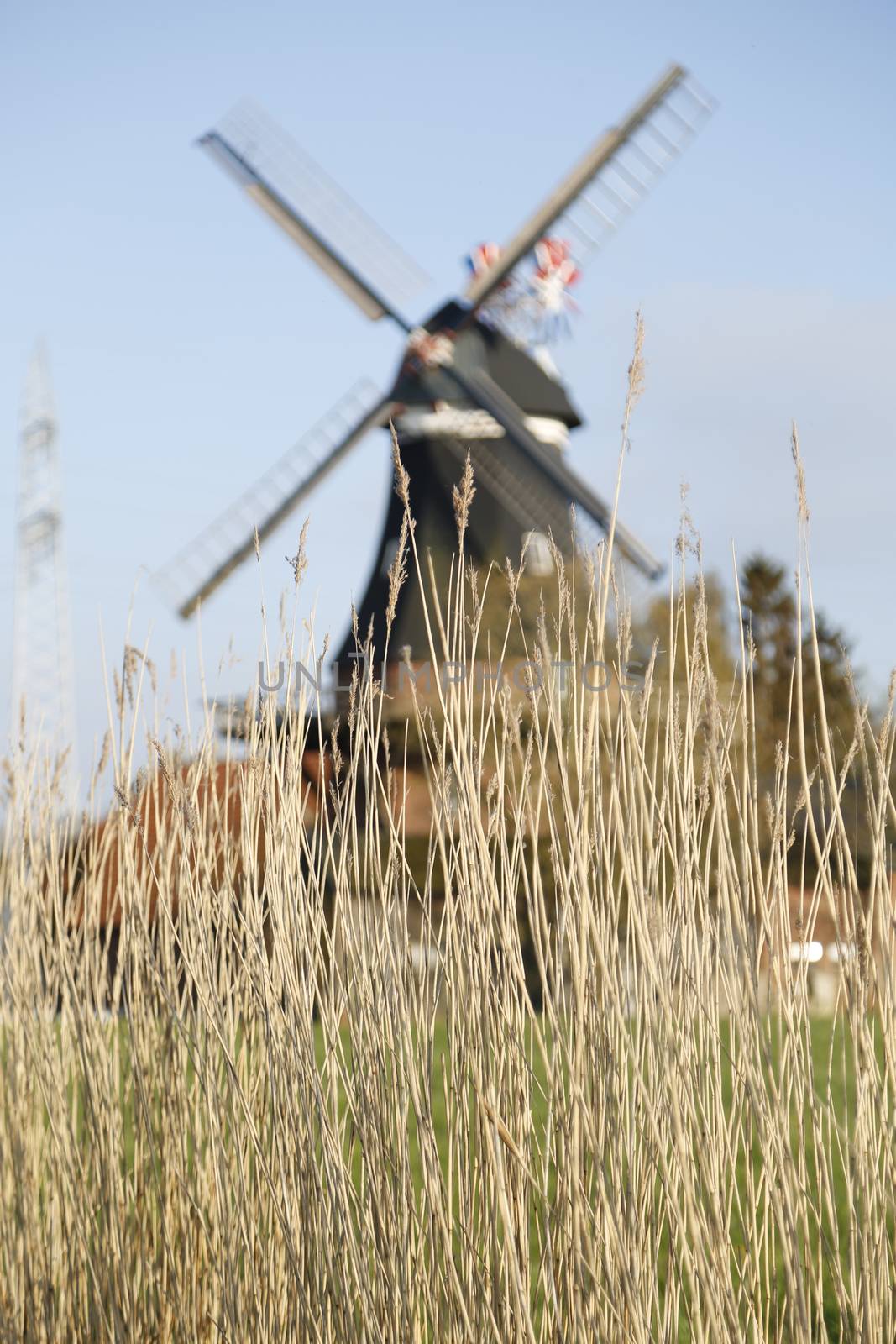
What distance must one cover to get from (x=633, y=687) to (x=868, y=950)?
46 centimetres

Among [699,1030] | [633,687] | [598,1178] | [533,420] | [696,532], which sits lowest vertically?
[598,1178]

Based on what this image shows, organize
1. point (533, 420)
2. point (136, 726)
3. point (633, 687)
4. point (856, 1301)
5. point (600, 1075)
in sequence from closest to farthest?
point (856, 1301) < point (600, 1075) < point (633, 687) < point (136, 726) < point (533, 420)

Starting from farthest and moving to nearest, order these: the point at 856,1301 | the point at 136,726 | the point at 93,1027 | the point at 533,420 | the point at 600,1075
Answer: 1. the point at 533,420
2. the point at 93,1027
3. the point at 136,726
4. the point at 600,1075
5. the point at 856,1301

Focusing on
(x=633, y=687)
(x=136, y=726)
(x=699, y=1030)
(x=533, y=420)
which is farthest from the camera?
(x=533, y=420)

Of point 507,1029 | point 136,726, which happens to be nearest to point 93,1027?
point 136,726

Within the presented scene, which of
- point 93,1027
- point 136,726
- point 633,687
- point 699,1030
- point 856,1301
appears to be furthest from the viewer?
point 93,1027

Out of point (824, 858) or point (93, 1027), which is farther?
point (93, 1027)

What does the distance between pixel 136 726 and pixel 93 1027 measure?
1.99 ft

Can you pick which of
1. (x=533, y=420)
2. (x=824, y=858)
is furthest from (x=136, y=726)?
(x=533, y=420)

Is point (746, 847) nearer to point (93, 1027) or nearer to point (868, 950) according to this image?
point (868, 950)

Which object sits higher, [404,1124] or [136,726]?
[136,726]

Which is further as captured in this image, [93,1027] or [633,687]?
[93,1027]

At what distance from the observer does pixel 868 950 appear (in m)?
1.30

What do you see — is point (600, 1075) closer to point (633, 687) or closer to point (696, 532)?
point (633, 687)
